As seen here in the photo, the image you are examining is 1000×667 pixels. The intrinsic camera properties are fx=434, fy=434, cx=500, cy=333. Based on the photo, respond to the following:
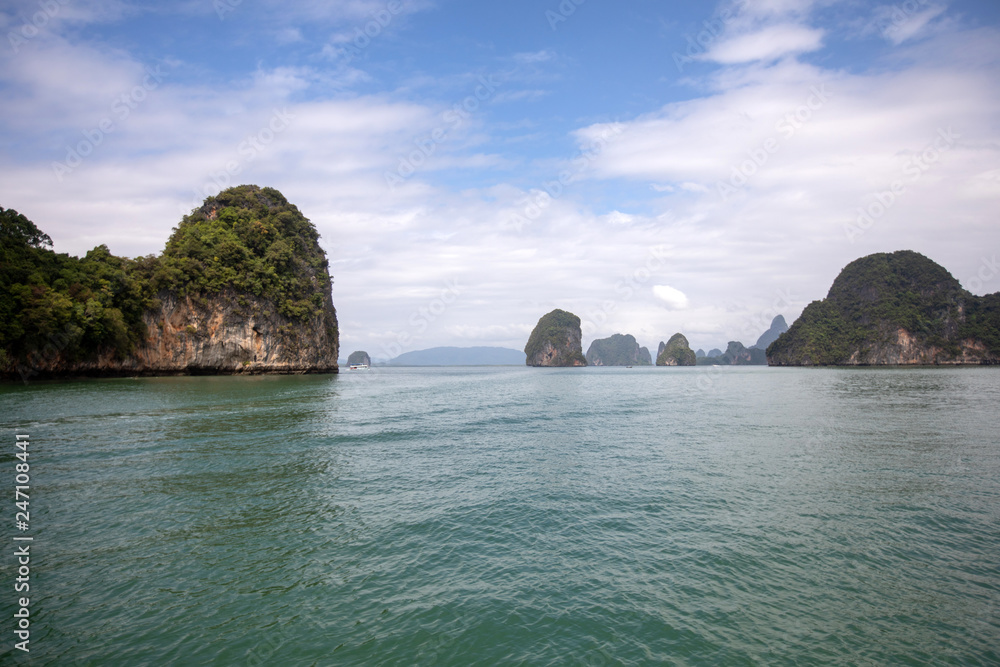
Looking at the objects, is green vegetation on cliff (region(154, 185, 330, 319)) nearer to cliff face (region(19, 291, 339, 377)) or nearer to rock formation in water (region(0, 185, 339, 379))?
rock formation in water (region(0, 185, 339, 379))

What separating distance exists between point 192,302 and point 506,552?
224 ft

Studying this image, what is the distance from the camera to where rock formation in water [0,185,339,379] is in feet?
141

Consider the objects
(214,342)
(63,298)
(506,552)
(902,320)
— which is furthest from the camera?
(902,320)

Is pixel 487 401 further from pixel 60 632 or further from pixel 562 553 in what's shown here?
pixel 60 632

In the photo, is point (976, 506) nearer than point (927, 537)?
No

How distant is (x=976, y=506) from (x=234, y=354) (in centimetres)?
7521

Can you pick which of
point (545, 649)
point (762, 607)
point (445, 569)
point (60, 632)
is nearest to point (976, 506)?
point (762, 607)

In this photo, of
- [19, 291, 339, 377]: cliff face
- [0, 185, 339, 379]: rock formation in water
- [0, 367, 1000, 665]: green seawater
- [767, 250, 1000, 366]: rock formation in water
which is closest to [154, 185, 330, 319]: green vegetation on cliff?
[0, 185, 339, 379]: rock formation in water

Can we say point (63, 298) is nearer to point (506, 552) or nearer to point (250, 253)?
point (250, 253)

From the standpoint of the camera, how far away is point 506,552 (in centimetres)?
892

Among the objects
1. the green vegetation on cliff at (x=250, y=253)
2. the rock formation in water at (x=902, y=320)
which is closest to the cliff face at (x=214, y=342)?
the green vegetation on cliff at (x=250, y=253)

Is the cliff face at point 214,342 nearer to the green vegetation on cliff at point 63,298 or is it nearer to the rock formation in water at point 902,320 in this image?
the green vegetation on cliff at point 63,298

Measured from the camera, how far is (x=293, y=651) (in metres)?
5.86

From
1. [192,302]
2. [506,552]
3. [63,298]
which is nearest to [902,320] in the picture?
[506,552]
